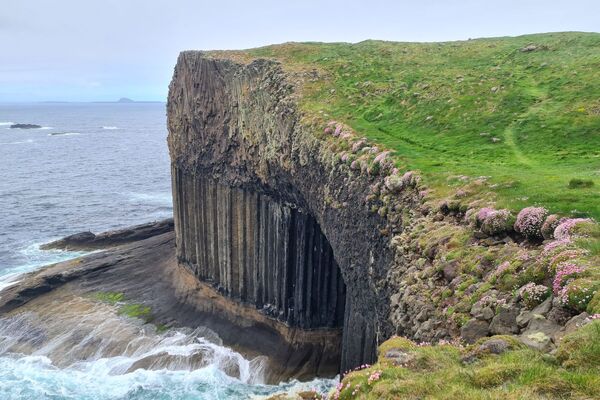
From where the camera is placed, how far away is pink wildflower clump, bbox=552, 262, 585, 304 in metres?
9.75

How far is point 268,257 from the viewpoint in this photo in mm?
34844

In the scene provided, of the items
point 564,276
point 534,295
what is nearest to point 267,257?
point 534,295

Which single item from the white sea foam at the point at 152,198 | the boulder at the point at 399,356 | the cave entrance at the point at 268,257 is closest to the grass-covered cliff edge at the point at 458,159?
the boulder at the point at 399,356

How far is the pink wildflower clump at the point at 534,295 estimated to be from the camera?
33.6 ft

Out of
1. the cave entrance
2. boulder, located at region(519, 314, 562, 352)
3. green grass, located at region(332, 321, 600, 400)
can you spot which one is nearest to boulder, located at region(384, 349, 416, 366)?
green grass, located at region(332, 321, 600, 400)

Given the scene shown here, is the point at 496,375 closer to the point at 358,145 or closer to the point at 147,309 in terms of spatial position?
the point at 358,145

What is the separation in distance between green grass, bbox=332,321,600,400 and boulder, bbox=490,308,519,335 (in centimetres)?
114

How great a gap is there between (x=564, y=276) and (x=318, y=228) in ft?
73.3

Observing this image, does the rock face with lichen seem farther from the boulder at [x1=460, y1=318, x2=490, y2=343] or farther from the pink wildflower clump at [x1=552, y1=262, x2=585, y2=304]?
the pink wildflower clump at [x1=552, y1=262, x2=585, y2=304]

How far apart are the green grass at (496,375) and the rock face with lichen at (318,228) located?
1.43 m

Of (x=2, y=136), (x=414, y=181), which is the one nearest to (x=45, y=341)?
(x=414, y=181)

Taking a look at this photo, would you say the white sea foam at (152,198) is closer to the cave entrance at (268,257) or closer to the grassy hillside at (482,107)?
the cave entrance at (268,257)

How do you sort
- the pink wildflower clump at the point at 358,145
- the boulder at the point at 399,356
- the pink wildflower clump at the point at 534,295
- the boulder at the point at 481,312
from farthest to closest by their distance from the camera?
1. the pink wildflower clump at the point at 358,145
2. the boulder at the point at 481,312
3. the pink wildflower clump at the point at 534,295
4. the boulder at the point at 399,356

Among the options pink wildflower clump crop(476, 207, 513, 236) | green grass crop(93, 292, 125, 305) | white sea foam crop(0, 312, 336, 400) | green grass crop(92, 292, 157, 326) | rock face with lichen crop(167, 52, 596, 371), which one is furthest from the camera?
green grass crop(93, 292, 125, 305)
